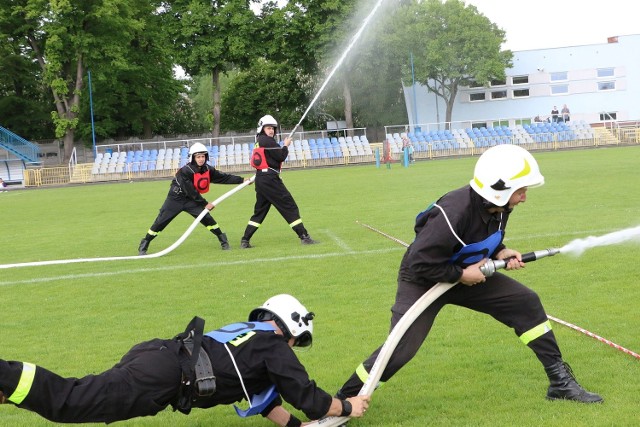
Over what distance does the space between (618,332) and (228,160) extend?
137 feet

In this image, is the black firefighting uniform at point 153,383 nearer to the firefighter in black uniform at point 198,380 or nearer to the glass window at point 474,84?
the firefighter in black uniform at point 198,380

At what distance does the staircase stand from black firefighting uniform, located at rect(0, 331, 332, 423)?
4966 cm

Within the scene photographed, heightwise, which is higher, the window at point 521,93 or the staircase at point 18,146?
the window at point 521,93

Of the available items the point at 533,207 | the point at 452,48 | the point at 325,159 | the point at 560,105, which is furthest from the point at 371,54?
the point at 533,207

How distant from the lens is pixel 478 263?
5.29 m

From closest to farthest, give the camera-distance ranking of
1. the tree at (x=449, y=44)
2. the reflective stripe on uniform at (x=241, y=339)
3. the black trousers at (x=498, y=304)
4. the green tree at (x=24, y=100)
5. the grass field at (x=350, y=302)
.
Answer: the reflective stripe on uniform at (x=241, y=339) → the black trousers at (x=498, y=304) → the grass field at (x=350, y=302) → the green tree at (x=24, y=100) → the tree at (x=449, y=44)

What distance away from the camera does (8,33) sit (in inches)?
2136

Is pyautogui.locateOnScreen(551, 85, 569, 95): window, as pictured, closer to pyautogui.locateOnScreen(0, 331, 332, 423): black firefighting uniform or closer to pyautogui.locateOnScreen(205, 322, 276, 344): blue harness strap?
pyautogui.locateOnScreen(205, 322, 276, 344): blue harness strap

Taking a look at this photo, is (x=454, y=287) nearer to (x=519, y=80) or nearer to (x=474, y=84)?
(x=474, y=84)

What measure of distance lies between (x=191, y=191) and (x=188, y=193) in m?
0.07

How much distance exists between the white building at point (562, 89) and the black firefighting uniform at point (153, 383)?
189 ft

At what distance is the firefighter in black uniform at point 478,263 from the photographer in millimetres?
5090

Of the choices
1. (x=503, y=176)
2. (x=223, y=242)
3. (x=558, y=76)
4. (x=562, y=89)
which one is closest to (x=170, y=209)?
Result: (x=223, y=242)

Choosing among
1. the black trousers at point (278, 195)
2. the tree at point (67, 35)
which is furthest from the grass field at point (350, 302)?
the tree at point (67, 35)
